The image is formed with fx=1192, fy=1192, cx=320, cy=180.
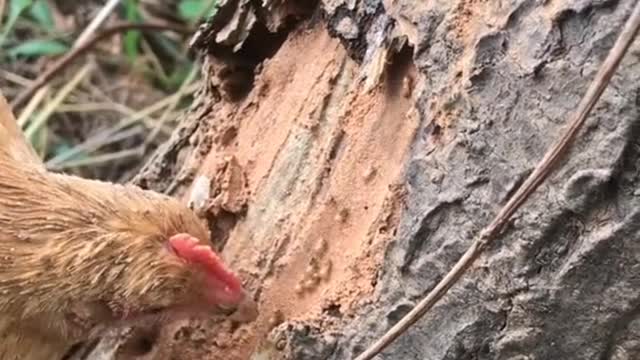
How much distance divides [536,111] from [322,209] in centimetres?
30

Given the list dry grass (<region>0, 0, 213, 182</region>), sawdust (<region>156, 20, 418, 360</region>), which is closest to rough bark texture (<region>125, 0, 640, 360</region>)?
sawdust (<region>156, 20, 418, 360</region>)

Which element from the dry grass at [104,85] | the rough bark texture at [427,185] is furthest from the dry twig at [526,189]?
the dry grass at [104,85]

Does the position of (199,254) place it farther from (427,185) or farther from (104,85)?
(104,85)

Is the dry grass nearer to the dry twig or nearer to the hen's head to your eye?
the hen's head

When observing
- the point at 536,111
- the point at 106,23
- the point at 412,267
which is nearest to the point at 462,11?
the point at 536,111

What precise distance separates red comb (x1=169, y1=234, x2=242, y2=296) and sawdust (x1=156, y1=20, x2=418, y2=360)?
0.08 meters

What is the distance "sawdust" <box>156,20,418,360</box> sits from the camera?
1136 mm

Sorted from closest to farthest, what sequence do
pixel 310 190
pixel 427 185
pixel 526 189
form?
pixel 526 189, pixel 427 185, pixel 310 190

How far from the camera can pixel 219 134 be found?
4.58 ft

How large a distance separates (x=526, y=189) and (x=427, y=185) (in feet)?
0.49

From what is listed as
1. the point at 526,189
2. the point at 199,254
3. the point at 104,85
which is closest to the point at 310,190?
the point at 199,254

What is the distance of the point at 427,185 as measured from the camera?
1.05 m

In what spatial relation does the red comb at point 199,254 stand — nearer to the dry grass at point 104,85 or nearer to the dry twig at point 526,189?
the dry twig at point 526,189

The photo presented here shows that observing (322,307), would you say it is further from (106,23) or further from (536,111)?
(106,23)
